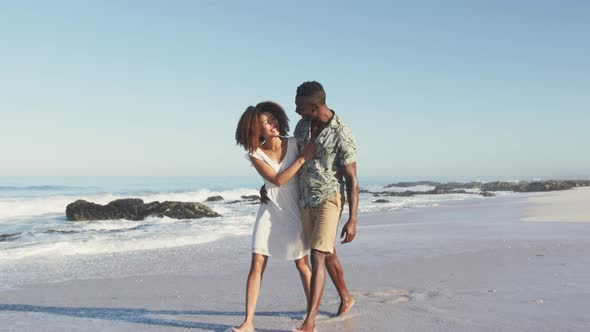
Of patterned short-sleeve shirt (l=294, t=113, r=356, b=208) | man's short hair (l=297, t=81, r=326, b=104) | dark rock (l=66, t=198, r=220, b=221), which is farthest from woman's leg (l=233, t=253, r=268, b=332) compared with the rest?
dark rock (l=66, t=198, r=220, b=221)

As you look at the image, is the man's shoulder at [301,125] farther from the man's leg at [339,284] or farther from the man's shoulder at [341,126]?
the man's leg at [339,284]

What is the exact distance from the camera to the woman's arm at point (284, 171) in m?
4.51

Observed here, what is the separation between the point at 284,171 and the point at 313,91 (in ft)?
2.26

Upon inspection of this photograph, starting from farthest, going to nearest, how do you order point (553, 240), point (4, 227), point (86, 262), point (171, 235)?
point (4, 227)
point (171, 235)
point (553, 240)
point (86, 262)

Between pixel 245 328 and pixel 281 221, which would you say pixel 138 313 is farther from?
pixel 281 221

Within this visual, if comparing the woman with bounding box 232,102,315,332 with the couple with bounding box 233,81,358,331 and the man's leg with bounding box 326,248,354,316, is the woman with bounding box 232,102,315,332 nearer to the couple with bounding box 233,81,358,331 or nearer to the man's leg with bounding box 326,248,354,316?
the couple with bounding box 233,81,358,331

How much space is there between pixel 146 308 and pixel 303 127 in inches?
90.6

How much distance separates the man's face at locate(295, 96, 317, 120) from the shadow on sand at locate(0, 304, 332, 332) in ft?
5.69

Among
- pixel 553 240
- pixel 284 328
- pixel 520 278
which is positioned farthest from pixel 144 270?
pixel 553 240

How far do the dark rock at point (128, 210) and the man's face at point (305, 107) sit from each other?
51.3 ft

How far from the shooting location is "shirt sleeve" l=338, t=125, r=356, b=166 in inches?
181

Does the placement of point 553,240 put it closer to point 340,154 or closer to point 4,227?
point 340,154

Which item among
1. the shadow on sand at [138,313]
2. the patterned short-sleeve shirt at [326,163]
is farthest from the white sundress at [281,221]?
the shadow on sand at [138,313]

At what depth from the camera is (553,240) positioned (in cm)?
947
